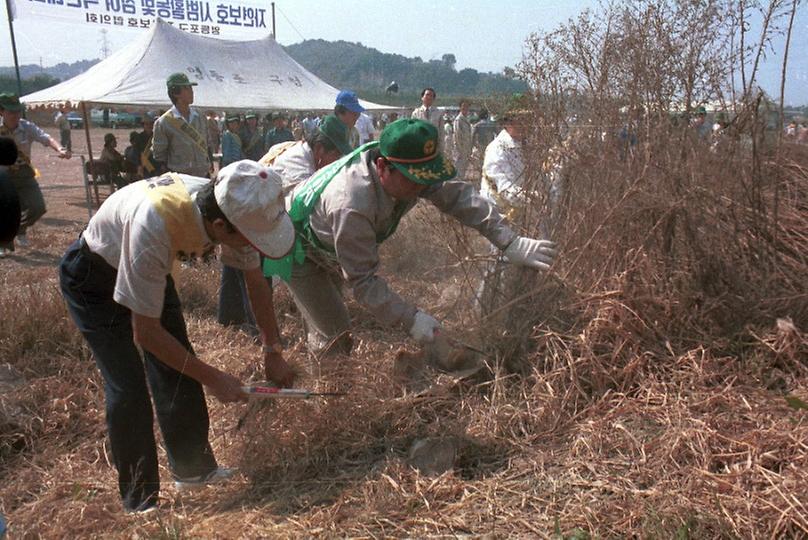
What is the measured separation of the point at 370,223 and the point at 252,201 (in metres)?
0.60

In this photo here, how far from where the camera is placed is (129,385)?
2473mm

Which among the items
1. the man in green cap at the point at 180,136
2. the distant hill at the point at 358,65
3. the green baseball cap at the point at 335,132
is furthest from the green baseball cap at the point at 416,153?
the distant hill at the point at 358,65

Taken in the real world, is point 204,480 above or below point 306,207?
below

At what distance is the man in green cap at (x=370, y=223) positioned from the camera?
8.20 feet

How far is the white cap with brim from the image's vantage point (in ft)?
6.84

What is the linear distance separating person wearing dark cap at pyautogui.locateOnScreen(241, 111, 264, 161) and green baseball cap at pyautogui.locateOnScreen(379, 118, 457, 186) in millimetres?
9394

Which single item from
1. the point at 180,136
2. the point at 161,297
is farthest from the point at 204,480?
the point at 180,136

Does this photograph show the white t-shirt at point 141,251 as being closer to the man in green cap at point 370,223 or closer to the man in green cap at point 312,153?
the man in green cap at point 370,223

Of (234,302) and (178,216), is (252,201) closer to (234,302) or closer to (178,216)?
(178,216)

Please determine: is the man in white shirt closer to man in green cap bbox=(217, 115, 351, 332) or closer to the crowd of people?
the crowd of people

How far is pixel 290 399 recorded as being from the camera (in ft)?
8.48

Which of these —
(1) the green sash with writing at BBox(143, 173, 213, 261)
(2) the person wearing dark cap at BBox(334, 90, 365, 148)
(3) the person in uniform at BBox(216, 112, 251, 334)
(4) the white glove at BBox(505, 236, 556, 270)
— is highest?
(2) the person wearing dark cap at BBox(334, 90, 365, 148)

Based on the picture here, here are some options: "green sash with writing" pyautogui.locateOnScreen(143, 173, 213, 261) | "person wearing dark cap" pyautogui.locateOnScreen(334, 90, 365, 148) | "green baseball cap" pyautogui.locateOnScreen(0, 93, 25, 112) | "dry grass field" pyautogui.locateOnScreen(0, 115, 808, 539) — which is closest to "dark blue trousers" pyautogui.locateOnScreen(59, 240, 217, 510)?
"dry grass field" pyautogui.locateOnScreen(0, 115, 808, 539)

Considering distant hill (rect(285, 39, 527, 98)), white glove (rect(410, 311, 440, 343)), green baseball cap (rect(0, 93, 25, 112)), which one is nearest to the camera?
white glove (rect(410, 311, 440, 343))
